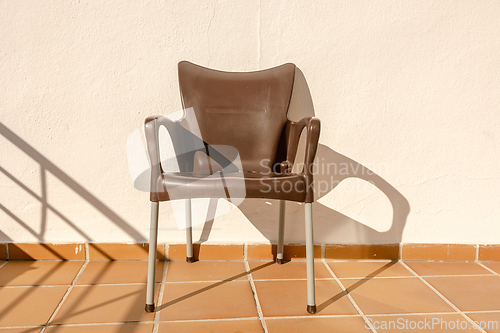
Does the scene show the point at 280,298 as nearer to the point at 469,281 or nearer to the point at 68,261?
the point at 469,281

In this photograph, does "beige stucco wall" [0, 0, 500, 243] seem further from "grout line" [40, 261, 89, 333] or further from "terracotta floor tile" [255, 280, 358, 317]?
"terracotta floor tile" [255, 280, 358, 317]

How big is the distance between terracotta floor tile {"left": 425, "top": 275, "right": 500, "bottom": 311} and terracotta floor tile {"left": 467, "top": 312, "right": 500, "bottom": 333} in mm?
43

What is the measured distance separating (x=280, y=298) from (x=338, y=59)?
43.7 inches

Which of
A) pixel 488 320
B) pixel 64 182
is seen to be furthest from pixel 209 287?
pixel 488 320

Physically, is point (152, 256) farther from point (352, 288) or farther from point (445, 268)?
point (445, 268)

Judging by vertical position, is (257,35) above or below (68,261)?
above

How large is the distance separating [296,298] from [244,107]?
32.5 inches

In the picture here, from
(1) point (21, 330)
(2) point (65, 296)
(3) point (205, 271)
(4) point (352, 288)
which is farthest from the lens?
(3) point (205, 271)

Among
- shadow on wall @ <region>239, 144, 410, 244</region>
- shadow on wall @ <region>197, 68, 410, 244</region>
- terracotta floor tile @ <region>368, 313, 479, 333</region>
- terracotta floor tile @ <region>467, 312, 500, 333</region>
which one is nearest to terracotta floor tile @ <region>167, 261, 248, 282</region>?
shadow on wall @ <region>197, 68, 410, 244</region>

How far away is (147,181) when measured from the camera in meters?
1.87

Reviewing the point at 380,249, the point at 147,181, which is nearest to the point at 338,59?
the point at 380,249

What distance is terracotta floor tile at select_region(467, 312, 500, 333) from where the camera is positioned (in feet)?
4.41

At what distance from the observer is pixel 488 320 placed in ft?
4.58

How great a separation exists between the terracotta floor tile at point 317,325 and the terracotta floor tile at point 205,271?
379 mm
